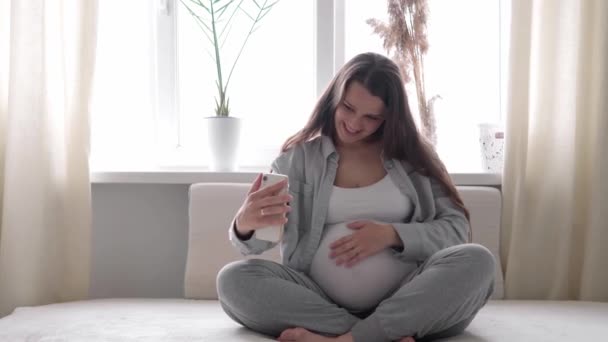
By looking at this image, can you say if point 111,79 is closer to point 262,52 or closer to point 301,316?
point 262,52

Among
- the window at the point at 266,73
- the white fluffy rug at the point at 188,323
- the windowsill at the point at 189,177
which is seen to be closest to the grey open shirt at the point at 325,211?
the white fluffy rug at the point at 188,323

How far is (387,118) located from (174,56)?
1.00 meters

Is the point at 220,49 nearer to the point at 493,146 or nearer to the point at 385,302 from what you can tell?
the point at 493,146

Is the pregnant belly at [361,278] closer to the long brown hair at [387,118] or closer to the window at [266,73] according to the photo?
the long brown hair at [387,118]

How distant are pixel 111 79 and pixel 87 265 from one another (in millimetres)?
692

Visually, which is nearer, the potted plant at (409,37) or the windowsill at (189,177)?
the windowsill at (189,177)

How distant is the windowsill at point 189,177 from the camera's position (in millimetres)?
2033

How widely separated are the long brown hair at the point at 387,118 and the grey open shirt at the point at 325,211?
0.02 metres

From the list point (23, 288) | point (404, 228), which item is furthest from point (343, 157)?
point (23, 288)

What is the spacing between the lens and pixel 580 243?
198 centimetres

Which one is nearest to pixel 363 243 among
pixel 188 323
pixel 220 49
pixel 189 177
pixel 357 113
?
pixel 357 113

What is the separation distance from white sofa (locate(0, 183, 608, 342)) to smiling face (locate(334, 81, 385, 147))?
0.50 m

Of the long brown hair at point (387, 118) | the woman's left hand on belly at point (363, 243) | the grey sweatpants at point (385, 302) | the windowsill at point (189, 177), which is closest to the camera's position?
the grey sweatpants at point (385, 302)

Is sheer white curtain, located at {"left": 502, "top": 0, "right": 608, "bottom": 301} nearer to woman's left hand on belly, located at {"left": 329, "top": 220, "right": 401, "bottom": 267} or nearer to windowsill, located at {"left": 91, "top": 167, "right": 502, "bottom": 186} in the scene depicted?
windowsill, located at {"left": 91, "top": 167, "right": 502, "bottom": 186}
